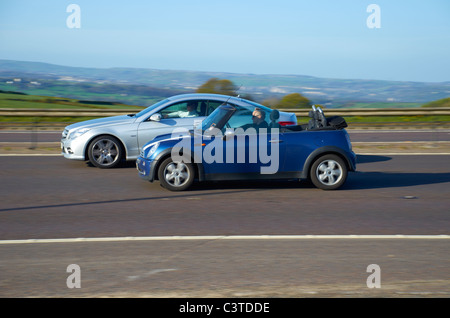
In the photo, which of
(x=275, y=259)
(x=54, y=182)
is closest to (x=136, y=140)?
(x=54, y=182)

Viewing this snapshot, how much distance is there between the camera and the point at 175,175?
31.4 feet

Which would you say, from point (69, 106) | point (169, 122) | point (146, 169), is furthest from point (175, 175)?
point (69, 106)

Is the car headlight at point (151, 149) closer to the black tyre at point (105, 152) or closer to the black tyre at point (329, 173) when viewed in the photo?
the black tyre at point (105, 152)

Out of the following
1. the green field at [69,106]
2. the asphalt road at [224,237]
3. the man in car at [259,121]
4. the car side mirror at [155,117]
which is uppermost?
the green field at [69,106]

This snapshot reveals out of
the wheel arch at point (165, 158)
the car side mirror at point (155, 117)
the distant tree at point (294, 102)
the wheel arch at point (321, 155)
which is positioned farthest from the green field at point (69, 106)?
the wheel arch at point (165, 158)

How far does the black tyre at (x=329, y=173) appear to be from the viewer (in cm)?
966

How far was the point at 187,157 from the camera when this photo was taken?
372 inches

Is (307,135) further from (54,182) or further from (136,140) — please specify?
(54,182)

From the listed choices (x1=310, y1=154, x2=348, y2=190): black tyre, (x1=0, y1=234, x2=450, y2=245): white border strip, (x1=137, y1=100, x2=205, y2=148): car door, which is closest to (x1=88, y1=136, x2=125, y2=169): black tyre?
(x1=137, y1=100, x2=205, y2=148): car door

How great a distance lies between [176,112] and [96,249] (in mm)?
6383

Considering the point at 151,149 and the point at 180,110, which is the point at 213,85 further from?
the point at 151,149

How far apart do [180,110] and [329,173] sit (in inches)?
158

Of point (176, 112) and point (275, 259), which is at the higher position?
point (176, 112)
